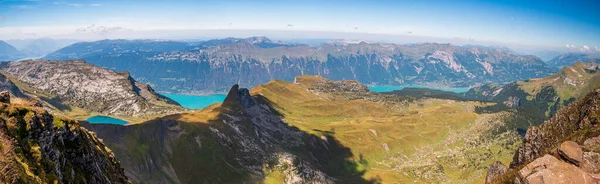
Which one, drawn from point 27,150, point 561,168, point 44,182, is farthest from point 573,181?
point 27,150

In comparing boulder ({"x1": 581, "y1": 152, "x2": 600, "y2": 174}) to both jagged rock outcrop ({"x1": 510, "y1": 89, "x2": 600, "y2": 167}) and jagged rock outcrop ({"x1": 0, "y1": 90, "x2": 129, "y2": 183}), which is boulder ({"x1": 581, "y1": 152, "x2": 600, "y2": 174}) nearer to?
jagged rock outcrop ({"x1": 510, "y1": 89, "x2": 600, "y2": 167})

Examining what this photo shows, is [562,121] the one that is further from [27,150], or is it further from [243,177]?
[243,177]

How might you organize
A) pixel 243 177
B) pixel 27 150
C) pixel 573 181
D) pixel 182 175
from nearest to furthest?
1. pixel 573 181
2. pixel 27 150
3. pixel 182 175
4. pixel 243 177

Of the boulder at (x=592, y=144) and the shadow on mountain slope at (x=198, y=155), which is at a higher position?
the boulder at (x=592, y=144)

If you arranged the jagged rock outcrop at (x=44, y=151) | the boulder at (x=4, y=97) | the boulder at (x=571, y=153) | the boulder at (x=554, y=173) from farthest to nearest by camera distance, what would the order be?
the boulder at (x=4, y=97), the boulder at (x=571, y=153), the boulder at (x=554, y=173), the jagged rock outcrop at (x=44, y=151)

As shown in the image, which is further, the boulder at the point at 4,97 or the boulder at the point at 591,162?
the boulder at the point at 4,97

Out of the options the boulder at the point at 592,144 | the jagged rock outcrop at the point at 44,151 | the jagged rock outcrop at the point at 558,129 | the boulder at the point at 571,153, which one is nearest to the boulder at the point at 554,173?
the boulder at the point at 571,153

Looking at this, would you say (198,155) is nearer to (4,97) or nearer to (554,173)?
(4,97)

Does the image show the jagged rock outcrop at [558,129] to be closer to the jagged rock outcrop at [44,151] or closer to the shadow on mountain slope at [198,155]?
the jagged rock outcrop at [44,151]
